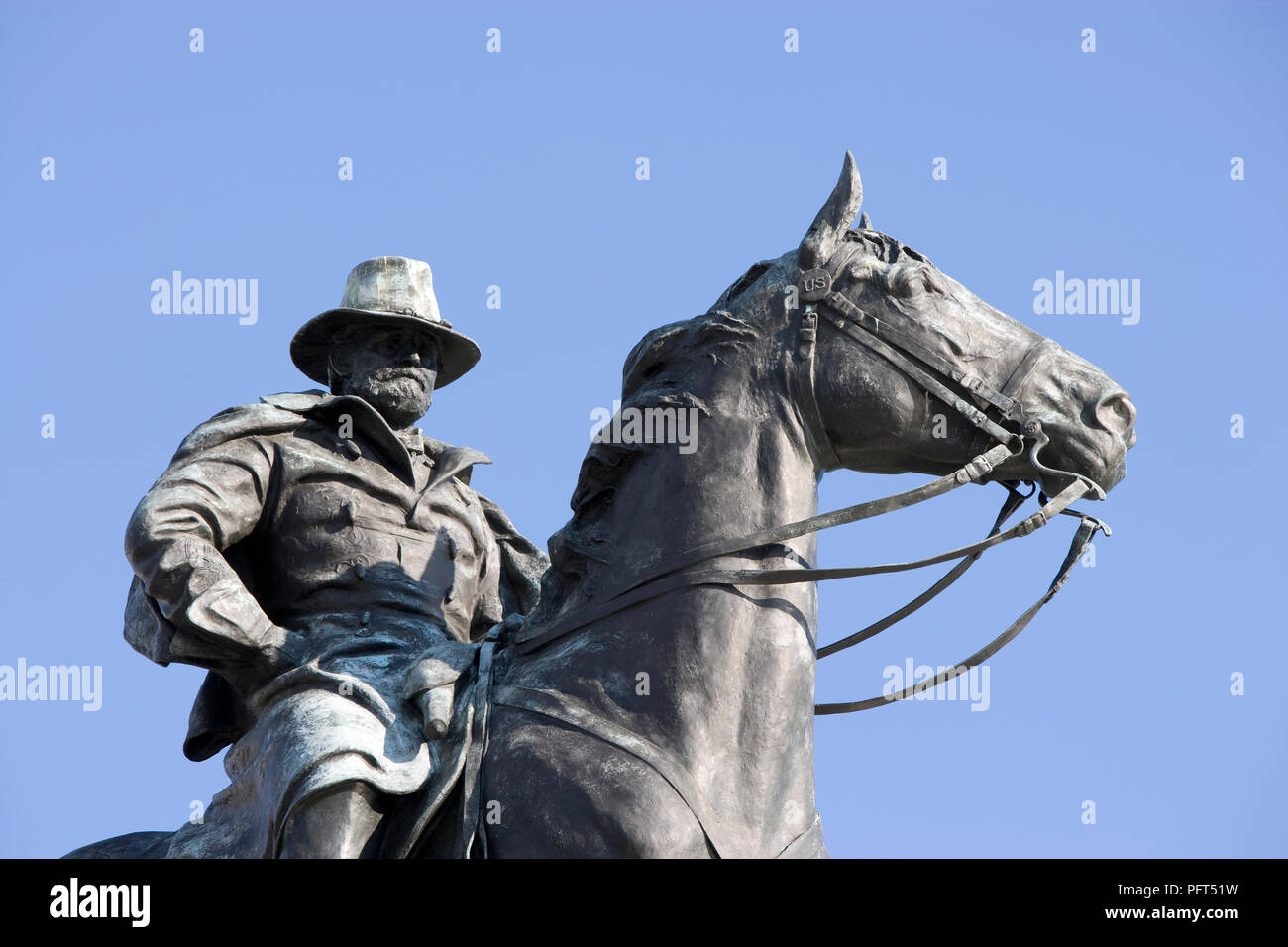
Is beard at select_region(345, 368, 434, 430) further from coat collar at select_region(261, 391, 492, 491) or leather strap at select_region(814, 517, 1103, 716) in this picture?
leather strap at select_region(814, 517, 1103, 716)

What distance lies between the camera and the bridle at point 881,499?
951 cm

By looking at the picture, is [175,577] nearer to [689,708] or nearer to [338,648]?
[338,648]

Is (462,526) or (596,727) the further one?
(462,526)

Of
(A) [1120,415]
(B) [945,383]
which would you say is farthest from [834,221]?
(A) [1120,415]

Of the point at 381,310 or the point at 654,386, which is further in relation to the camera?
the point at 381,310

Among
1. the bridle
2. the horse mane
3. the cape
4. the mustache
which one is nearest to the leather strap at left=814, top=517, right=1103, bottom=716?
the bridle

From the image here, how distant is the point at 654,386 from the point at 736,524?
0.82m

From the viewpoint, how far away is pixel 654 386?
32.8 feet

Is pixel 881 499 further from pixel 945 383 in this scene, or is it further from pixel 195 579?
pixel 195 579

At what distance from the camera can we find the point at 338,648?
10508 mm

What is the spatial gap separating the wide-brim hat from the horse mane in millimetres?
2464

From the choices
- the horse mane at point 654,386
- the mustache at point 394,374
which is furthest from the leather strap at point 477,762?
the mustache at point 394,374
